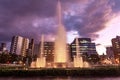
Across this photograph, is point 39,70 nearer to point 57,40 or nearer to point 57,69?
point 57,69

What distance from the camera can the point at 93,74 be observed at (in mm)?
47500

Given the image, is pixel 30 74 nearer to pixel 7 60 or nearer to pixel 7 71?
pixel 7 71

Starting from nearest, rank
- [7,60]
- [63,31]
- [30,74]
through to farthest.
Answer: [30,74] < [63,31] < [7,60]

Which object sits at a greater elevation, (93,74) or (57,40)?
(57,40)

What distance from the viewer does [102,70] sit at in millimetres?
48469

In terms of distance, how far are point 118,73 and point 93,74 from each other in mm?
6604

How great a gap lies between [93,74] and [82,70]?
3.16 meters

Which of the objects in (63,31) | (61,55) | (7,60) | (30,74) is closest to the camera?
(30,74)

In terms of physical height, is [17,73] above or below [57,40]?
below

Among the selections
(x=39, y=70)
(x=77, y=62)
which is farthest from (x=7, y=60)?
(x=39, y=70)

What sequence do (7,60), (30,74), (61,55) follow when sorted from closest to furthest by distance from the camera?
(30,74)
(61,55)
(7,60)

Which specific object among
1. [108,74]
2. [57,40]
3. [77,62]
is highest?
[57,40]

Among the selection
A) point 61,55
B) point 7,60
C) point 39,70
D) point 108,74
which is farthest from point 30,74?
point 7,60

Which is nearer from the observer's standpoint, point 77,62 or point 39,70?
point 39,70
